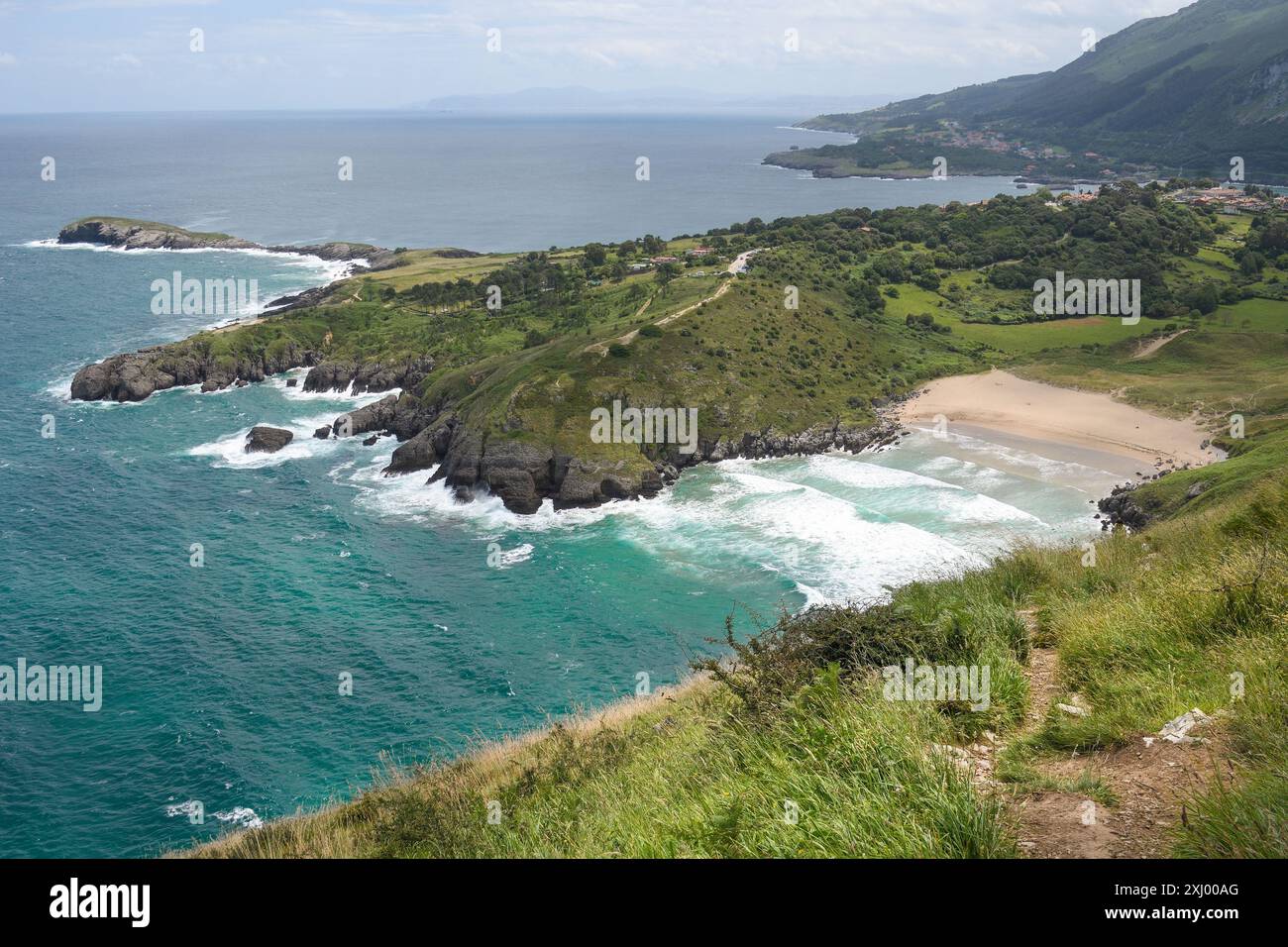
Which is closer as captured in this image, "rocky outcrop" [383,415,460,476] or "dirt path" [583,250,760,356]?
"rocky outcrop" [383,415,460,476]

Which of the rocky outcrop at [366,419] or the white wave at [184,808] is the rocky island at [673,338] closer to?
the rocky outcrop at [366,419]

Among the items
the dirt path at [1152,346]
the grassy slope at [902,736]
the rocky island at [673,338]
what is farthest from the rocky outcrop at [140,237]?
the grassy slope at [902,736]

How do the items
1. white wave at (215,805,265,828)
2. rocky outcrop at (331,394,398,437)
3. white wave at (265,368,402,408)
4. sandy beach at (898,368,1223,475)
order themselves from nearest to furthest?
white wave at (215,805,265,828) → sandy beach at (898,368,1223,475) → rocky outcrop at (331,394,398,437) → white wave at (265,368,402,408)

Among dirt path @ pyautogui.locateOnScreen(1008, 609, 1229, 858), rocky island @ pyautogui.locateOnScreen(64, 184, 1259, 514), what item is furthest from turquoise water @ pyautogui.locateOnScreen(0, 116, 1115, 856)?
dirt path @ pyautogui.locateOnScreen(1008, 609, 1229, 858)

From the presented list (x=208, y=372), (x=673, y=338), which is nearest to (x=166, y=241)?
(x=208, y=372)

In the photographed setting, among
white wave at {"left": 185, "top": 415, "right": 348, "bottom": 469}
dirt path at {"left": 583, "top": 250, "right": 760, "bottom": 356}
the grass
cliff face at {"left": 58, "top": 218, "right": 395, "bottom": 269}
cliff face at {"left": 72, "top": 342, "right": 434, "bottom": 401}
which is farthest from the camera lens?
cliff face at {"left": 58, "top": 218, "right": 395, "bottom": 269}

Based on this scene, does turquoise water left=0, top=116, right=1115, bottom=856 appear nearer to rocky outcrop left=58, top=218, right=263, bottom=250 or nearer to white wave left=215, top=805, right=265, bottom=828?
white wave left=215, top=805, right=265, bottom=828
